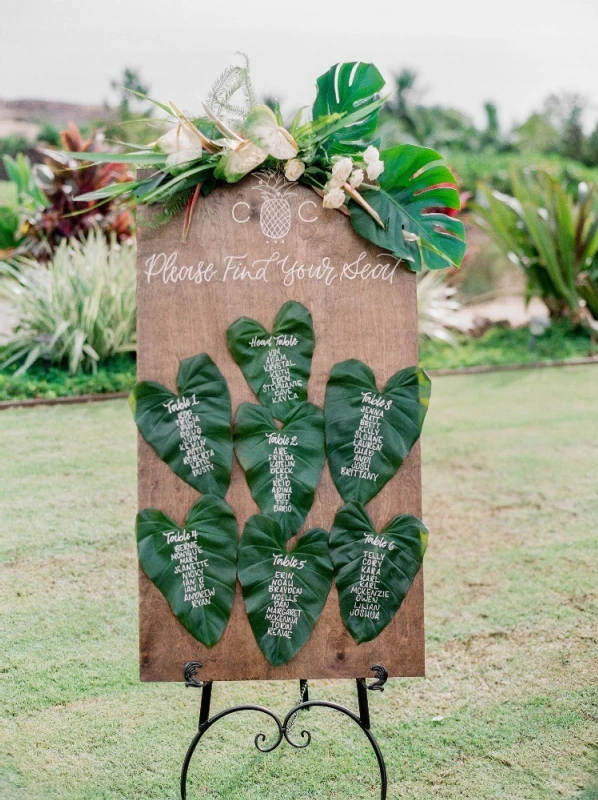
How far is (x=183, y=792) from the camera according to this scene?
188 centimetres

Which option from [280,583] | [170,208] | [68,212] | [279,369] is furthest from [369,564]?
[68,212]

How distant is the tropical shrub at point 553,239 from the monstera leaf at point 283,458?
5197 millimetres

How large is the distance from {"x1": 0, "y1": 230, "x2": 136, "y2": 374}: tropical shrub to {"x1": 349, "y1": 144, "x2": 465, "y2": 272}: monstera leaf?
361 centimetres

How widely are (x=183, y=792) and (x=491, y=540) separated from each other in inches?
75.0

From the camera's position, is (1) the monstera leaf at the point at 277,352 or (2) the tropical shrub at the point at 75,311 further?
(2) the tropical shrub at the point at 75,311

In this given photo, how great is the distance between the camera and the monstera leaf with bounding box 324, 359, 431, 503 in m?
1.81

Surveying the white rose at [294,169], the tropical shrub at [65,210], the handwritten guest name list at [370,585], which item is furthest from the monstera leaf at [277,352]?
the tropical shrub at [65,210]

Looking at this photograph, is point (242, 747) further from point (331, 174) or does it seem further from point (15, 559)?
point (331, 174)

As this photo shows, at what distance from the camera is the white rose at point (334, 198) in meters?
1.71

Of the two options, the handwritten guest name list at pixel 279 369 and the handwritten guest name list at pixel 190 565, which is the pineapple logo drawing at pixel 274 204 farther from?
the handwritten guest name list at pixel 190 565

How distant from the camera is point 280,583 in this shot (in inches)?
71.7

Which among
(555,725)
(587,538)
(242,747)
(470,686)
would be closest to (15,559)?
(242,747)

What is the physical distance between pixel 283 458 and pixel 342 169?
0.66m

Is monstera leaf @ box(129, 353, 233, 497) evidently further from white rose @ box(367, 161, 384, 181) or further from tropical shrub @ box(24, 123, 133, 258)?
tropical shrub @ box(24, 123, 133, 258)
